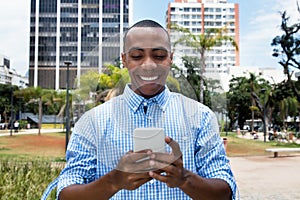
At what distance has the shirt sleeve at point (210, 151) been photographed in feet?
4.30

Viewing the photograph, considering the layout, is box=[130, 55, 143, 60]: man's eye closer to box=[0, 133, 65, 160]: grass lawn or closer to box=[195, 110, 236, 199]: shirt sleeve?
box=[195, 110, 236, 199]: shirt sleeve

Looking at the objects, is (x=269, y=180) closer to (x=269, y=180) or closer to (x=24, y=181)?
(x=269, y=180)

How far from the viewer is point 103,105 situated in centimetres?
132

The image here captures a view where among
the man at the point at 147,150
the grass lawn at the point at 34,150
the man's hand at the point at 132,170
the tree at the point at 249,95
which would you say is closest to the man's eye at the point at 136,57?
the man at the point at 147,150

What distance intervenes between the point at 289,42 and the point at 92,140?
26.6 meters

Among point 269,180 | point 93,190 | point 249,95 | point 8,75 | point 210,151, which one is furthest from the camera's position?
point 8,75

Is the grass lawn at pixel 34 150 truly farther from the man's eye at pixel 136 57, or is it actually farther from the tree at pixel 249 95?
the tree at pixel 249 95

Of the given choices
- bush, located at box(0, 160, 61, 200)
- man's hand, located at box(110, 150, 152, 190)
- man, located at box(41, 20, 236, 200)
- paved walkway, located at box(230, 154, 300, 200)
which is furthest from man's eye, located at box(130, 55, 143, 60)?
paved walkway, located at box(230, 154, 300, 200)

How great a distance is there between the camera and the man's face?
107 cm

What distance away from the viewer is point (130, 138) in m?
1.19

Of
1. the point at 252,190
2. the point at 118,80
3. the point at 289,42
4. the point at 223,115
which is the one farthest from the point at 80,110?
the point at 289,42

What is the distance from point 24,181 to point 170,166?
5523mm

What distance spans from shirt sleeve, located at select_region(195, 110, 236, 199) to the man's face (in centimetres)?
25

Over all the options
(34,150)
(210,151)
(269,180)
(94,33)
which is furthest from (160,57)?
(34,150)
